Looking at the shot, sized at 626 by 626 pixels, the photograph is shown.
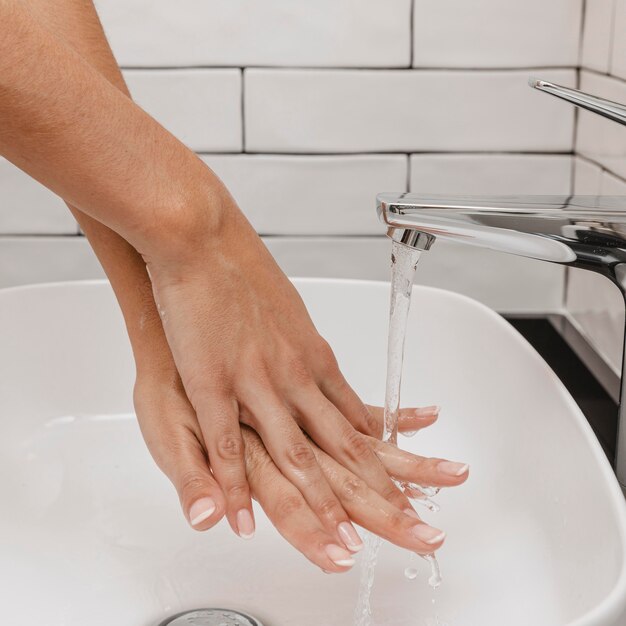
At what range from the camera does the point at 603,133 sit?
2.61ft

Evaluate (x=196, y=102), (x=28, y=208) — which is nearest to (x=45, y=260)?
(x=28, y=208)

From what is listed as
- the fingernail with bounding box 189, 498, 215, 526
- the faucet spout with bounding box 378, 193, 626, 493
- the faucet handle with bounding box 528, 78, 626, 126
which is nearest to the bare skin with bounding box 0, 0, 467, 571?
the fingernail with bounding box 189, 498, 215, 526

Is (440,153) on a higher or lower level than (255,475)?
higher

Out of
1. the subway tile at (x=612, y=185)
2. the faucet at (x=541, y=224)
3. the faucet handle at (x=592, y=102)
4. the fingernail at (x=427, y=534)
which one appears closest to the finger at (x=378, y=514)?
the fingernail at (x=427, y=534)

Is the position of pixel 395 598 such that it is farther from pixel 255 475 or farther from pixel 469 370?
pixel 469 370

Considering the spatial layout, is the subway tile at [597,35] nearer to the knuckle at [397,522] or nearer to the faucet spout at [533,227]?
the faucet spout at [533,227]

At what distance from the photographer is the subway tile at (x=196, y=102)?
2.86ft

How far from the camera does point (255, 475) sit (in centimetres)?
56

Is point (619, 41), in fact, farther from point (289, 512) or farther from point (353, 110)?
point (289, 512)

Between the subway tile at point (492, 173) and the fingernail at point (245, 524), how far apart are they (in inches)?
18.2

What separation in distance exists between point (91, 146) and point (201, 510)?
21cm

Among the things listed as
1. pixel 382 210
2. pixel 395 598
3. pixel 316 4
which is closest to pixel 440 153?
pixel 316 4

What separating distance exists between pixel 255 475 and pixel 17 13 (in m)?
0.29

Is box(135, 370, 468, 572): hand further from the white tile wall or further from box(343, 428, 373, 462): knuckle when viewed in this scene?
the white tile wall
